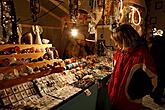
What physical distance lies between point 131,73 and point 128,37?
0.49 m

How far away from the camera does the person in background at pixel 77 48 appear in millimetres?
6496

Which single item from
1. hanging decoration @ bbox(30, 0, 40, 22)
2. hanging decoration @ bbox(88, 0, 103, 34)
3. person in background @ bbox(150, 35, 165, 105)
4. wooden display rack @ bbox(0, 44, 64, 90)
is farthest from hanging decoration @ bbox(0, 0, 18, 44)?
person in background @ bbox(150, 35, 165, 105)

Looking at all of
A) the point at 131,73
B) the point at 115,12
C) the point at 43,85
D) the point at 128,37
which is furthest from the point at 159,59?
the point at 43,85

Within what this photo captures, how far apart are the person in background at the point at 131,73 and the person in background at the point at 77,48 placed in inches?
151

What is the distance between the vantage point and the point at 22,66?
270cm

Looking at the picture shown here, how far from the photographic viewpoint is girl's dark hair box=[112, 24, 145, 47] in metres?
2.39

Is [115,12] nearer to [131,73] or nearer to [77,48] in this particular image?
[77,48]

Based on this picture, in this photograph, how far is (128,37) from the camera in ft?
8.00

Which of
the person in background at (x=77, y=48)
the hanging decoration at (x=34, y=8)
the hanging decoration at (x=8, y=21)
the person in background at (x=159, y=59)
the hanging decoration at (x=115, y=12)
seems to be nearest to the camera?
the hanging decoration at (x=8, y=21)

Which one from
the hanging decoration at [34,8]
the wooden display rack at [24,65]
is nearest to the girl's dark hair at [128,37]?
the wooden display rack at [24,65]

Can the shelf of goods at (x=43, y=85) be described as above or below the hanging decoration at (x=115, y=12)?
below

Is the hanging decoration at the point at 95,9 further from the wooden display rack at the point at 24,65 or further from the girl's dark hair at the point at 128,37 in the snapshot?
the girl's dark hair at the point at 128,37

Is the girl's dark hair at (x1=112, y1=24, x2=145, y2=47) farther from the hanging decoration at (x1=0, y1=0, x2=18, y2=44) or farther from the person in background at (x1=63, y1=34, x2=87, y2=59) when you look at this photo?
the person in background at (x1=63, y1=34, x2=87, y2=59)

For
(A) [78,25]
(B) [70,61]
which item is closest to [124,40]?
(B) [70,61]
